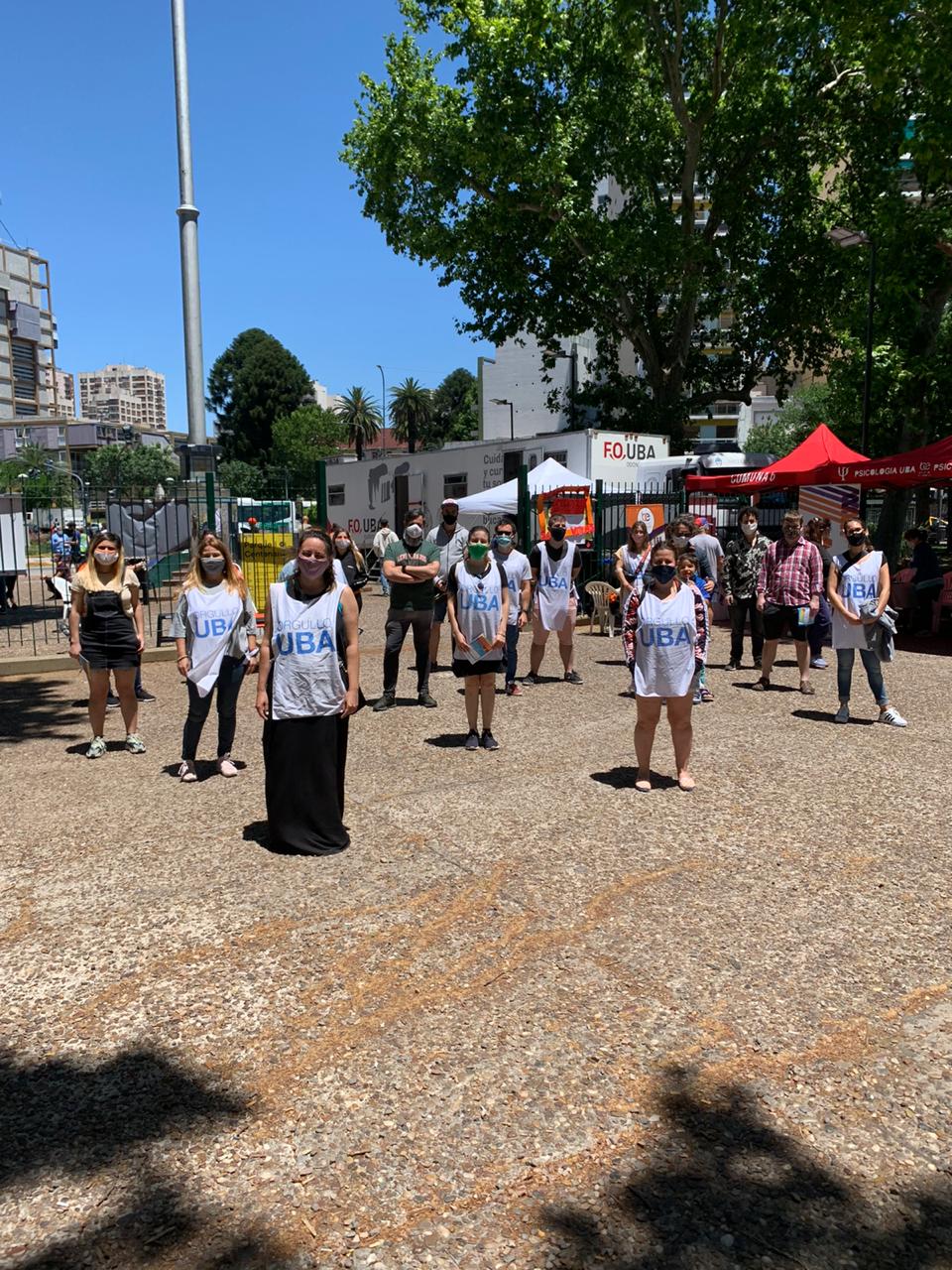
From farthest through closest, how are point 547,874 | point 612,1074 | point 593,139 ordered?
point 593,139 → point 547,874 → point 612,1074

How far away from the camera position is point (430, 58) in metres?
27.2

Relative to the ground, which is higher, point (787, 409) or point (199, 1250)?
point (787, 409)

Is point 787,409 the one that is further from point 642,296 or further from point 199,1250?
point 199,1250

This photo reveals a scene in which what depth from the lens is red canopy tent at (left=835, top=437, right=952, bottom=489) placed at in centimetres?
1348

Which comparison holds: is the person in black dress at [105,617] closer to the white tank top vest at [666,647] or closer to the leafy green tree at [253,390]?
the white tank top vest at [666,647]

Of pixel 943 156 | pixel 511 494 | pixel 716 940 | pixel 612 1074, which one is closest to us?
pixel 612 1074

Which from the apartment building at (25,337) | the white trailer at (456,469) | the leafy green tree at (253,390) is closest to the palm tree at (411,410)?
the leafy green tree at (253,390)

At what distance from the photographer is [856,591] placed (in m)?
8.27

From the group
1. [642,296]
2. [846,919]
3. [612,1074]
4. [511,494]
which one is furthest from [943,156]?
[612,1074]

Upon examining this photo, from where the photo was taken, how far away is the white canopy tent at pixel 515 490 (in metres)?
18.7

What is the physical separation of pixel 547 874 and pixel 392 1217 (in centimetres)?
250

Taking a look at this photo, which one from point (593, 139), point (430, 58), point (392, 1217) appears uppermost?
point (430, 58)

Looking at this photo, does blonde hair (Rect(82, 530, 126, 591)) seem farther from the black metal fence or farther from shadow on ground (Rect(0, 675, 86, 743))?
the black metal fence

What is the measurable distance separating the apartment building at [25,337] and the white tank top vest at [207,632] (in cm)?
11872
